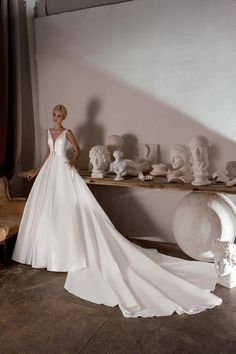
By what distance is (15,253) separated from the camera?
2.98 metres

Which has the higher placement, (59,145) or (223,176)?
(59,145)

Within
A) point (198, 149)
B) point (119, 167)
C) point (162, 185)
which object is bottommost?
point (162, 185)

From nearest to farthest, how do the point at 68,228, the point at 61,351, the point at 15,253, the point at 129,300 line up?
the point at 61,351
the point at 129,300
the point at 68,228
the point at 15,253

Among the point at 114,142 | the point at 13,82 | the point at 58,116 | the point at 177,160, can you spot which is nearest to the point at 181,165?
the point at 177,160

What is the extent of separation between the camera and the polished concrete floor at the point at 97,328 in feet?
6.00

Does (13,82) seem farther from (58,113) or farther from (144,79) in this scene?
(144,79)

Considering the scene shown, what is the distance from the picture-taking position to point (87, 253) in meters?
2.70

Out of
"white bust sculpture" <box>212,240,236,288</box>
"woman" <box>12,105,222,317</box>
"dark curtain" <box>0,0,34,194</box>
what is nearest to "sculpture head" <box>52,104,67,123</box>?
"woman" <box>12,105,222,317</box>

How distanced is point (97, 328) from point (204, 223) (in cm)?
113

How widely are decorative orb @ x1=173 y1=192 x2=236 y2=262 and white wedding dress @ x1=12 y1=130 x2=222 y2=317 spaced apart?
0.43 feet

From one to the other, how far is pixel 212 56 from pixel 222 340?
210 centimetres

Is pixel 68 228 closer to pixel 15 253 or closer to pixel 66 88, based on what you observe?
pixel 15 253

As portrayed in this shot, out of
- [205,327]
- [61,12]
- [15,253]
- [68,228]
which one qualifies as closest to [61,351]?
[205,327]

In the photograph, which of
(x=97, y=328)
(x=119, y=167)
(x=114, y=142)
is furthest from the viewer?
(x=114, y=142)
